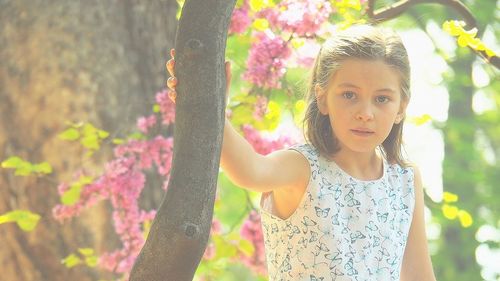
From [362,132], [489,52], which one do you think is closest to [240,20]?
[489,52]

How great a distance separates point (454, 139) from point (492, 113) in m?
0.98

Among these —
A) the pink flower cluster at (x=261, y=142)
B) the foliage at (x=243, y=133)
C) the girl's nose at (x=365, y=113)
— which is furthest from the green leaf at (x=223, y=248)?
the girl's nose at (x=365, y=113)

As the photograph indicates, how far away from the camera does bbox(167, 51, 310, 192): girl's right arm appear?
2.18 meters

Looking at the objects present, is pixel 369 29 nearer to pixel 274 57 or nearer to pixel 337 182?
pixel 337 182

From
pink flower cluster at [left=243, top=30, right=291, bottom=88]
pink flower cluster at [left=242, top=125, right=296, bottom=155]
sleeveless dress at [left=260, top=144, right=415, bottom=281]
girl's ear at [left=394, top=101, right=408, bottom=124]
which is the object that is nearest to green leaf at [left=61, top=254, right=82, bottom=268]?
pink flower cluster at [left=242, top=125, right=296, bottom=155]

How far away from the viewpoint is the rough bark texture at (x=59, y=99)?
4.38 meters

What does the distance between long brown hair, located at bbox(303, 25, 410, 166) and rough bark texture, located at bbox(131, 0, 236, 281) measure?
0.75 metres

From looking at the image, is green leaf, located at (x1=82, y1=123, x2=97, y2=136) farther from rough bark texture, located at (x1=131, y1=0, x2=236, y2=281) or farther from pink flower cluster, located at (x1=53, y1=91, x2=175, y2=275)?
rough bark texture, located at (x1=131, y1=0, x2=236, y2=281)

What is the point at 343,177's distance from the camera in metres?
2.73

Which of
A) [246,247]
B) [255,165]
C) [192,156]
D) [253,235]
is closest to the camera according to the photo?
[192,156]

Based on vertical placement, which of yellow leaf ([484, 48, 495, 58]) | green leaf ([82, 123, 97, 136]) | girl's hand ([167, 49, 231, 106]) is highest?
girl's hand ([167, 49, 231, 106])

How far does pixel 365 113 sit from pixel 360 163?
1.04ft

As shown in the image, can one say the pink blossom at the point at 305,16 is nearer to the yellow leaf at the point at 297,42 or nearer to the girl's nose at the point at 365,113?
the yellow leaf at the point at 297,42

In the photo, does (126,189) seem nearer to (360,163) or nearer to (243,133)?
(243,133)
